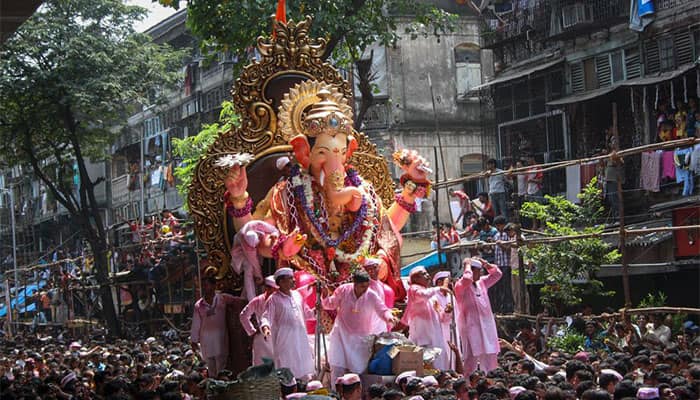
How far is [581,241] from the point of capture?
52.4ft

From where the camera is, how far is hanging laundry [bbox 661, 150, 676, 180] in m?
18.1

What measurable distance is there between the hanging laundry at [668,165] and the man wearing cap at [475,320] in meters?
7.51

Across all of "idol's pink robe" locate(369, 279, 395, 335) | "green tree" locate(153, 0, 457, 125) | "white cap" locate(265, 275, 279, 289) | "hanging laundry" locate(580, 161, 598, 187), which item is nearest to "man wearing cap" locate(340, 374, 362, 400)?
"idol's pink robe" locate(369, 279, 395, 335)

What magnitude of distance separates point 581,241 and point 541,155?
7003 mm

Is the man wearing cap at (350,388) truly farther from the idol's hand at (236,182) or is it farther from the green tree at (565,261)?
the green tree at (565,261)

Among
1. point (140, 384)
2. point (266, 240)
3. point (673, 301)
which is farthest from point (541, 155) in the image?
point (140, 384)

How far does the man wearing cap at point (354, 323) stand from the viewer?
411 inches

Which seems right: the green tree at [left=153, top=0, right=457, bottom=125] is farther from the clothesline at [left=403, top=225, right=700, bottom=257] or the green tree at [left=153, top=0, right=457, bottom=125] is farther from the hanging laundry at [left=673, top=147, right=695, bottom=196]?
the hanging laundry at [left=673, top=147, right=695, bottom=196]

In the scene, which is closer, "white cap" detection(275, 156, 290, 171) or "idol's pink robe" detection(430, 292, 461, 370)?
"idol's pink robe" detection(430, 292, 461, 370)

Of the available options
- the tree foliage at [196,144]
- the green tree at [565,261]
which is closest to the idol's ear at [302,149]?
the green tree at [565,261]

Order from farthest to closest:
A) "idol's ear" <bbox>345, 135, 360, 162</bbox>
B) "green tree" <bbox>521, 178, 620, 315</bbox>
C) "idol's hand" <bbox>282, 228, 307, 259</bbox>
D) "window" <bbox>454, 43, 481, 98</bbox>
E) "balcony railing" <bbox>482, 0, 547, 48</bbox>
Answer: "window" <bbox>454, 43, 481, 98</bbox> < "balcony railing" <bbox>482, 0, 547, 48</bbox> < "green tree" <bbox>521, 178, 620, 315</bbox> < "idol's ear" <bbox>345, 135, 360, 162</bbox> < "idol's hand" <bbox>282, 228, 307, 259</bbox>

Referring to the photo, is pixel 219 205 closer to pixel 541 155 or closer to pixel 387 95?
pixel 541 155

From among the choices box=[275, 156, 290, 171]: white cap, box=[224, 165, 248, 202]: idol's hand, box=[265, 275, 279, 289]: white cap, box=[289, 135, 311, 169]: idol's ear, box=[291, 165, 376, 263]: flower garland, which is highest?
Answer: box=[289, 135, 311, 169]: idol's ear

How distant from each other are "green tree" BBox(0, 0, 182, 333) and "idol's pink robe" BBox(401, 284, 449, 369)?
12.6 metres
